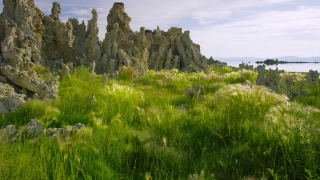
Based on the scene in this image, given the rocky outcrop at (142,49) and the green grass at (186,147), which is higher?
the rocky outcrop at (142,49)

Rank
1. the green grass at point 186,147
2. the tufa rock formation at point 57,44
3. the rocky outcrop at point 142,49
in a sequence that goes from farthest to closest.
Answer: the rocky outcrop at point 142,49
the tufa rock formation at point 57,44
the green grass at point 186,147

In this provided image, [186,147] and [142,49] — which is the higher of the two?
[142,49]

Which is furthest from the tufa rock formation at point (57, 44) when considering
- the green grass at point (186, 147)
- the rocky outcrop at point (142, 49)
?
the green grass at point (186, 147)

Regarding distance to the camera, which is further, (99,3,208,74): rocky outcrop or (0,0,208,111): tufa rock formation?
(99,3,208,74): rocky outcrop

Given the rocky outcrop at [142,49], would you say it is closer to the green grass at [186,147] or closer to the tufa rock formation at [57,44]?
the tufa rock formation at [57,44]

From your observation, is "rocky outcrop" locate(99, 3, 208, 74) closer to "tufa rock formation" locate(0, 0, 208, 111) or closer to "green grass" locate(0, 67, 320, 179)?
"tufa rock formation" locate(0, 0, 208, 111)

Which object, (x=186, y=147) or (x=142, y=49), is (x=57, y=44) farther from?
(x=186, y=147)

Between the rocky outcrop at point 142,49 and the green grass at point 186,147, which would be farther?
the rocky outcrop at point 142,49

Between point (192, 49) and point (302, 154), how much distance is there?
2779 centimetres

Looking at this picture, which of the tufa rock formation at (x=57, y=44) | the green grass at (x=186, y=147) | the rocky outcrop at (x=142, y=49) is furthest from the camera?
the rocky outcrop at (x=142, y=49)

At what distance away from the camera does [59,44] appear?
1839cm

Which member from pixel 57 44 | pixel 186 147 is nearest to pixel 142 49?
pixel 57 44

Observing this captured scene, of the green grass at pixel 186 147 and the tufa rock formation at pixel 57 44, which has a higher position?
the tufa rock formation at pixel 57 44

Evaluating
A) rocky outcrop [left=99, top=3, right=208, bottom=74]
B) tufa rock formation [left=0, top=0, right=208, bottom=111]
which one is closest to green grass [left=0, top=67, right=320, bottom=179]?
tufa rock formation [left=0, top=0, right=208, bottom=111]
